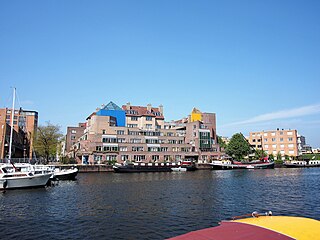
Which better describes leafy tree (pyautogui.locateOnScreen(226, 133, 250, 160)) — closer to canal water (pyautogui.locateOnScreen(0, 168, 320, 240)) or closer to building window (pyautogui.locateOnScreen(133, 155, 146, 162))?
building window (pyautogui.locateOnScreen(133, 155, 146, 162))

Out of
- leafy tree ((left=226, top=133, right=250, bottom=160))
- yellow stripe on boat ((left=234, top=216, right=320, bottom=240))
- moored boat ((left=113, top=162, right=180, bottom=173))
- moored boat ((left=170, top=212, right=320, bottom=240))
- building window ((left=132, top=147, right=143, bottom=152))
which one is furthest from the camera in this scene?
leafy tree ((left=226, top=133, right=250, bottom=160))

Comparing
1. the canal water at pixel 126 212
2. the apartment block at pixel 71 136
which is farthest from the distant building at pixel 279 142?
the canal water at pixel 126 212

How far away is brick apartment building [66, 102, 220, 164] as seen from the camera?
11150 cm

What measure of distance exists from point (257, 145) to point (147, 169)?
107880 millimetres

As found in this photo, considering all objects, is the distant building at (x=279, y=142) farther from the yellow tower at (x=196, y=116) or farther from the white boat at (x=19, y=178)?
the white boat at (x=19, y=178)

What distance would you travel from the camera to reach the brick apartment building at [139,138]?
111500 millimetres

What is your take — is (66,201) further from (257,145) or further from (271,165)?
(257,145)

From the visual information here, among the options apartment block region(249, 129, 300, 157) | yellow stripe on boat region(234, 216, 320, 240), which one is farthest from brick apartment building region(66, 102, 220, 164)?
yellow stripe on boat region(234, 216, 320, 240)

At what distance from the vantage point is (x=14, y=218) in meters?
25.7

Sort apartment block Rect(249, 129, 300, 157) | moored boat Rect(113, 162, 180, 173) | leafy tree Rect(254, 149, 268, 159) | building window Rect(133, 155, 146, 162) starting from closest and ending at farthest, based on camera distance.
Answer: moored boat Rect(113, 162, 180, 173) → building window Rect(133, 155, 146, 162) → leafy tree Rect(254, 149, 268, 159) → apartment block Rect(249, 129, 300, 157)

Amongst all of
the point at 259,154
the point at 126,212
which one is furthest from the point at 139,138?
the point at 126,212

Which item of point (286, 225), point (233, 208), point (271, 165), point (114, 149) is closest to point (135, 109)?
point (114, 149)

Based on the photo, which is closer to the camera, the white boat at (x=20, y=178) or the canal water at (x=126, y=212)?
the canal water at (x=126, y=212)

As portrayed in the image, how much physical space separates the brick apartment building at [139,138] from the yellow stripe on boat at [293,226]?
337 ft
